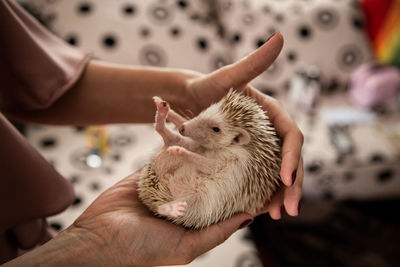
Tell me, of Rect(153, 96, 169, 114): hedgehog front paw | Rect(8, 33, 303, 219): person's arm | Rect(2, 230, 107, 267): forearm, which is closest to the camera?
Rect(2, 230, 107, 267): forearm

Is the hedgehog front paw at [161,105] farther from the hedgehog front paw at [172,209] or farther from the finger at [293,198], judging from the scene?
the finger at [293,198]

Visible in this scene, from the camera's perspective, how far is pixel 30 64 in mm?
1003

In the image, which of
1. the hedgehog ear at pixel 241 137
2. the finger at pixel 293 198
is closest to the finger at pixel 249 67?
the hedgehog ear at pixel 241 137

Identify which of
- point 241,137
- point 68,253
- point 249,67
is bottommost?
point 68,253

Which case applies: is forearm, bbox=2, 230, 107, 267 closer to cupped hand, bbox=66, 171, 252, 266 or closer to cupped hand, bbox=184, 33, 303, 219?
cupped hand, bbox=66, 171, 252, 266

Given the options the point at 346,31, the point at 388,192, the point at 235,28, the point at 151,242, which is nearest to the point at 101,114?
the point at 151,242

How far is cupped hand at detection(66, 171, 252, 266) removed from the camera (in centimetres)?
77

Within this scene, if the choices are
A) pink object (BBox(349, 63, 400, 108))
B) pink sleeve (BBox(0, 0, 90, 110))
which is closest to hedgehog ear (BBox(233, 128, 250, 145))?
pink sleeve (BBox(0, 0, 90, 110))

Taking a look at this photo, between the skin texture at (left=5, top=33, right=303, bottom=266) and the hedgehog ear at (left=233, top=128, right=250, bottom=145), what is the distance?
3.9 inches

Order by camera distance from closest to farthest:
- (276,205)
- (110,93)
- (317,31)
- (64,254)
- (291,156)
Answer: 1. (64,254)
2. (291,156)
3. (276,205)
4. (110,93)
5. (317,31)

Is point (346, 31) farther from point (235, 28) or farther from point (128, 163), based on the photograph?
point (128, 163)

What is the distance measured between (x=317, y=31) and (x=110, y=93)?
1.61 meters

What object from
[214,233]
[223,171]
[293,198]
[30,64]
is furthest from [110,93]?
[293,198]

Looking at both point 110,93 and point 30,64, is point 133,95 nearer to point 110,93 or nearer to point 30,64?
point 110,93
